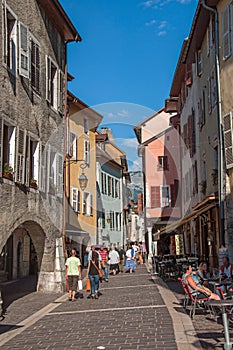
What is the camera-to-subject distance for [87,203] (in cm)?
3359

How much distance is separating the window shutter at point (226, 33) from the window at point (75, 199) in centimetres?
1571

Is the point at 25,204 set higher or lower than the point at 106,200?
lower

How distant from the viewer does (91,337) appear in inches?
356

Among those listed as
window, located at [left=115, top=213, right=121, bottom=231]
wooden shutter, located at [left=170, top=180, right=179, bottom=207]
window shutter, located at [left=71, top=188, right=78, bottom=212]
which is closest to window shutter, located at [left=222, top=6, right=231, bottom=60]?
window shutter, located at [left=71, top=188, right=78, bottom=212]

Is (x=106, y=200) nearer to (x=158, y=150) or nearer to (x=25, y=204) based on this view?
(x=158, y=150)

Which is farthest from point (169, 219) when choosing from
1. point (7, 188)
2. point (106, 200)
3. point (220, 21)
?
point (7, 188)

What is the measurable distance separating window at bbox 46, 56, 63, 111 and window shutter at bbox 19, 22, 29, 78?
2730 mm

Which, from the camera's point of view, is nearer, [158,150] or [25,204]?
[25,204]

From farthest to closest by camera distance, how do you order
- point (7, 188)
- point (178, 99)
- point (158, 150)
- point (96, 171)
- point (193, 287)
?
1. point (158, 150)
2. point (96, 171)
3. point (178, 99)
4. point (7, 188)
5. point (193, 287)

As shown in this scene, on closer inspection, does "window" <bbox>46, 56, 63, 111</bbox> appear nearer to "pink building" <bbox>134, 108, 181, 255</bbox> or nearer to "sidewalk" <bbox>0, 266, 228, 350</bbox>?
"sidewalk" <bbox>0, 266, 228, 350</bbox>

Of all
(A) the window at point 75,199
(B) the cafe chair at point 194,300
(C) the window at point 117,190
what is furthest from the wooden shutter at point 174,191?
(B) the cafe chair at point 194,300

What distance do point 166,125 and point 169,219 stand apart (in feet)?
38.8

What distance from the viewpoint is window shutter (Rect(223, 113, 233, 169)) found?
1655 centimetres

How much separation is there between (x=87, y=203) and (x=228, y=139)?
59.5ft
